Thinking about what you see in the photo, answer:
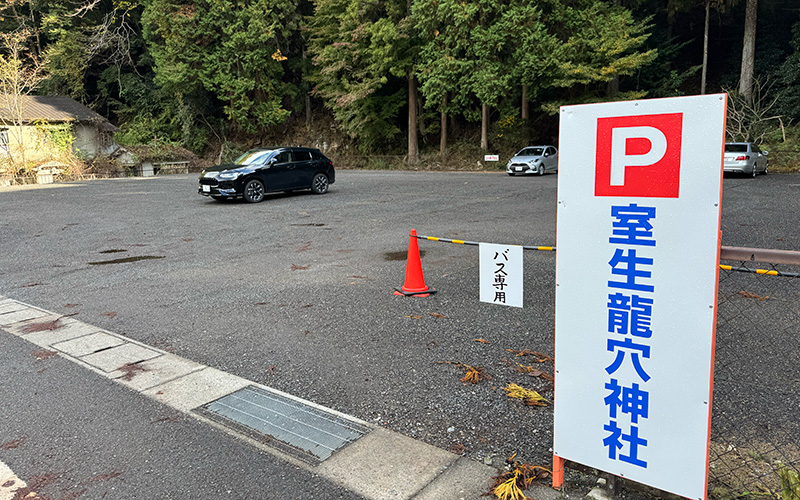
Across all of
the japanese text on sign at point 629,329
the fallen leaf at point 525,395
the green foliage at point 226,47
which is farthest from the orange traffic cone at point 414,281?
the green foliage at point 226,47

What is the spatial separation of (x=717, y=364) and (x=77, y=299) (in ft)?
21.9

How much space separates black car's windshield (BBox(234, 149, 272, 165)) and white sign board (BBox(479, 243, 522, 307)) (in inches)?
514

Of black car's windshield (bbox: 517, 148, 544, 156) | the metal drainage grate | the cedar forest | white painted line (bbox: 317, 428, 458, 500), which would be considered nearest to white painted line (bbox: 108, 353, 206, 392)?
the metal drainage grate

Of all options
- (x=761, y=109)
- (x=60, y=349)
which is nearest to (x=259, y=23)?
(x=761, y=109)

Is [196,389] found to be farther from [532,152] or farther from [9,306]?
[532,152]

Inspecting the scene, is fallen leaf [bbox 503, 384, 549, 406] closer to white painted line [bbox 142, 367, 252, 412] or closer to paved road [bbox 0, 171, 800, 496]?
paved road [bbox 0, 171, 800, 496]

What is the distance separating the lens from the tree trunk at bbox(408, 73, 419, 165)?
34.9 m

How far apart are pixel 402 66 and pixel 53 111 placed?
23.9 metres

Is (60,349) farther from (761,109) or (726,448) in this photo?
(761,109)

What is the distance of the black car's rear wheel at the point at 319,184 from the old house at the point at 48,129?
17898 millimetres

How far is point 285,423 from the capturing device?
3.38 meters

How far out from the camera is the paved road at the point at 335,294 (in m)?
3.68

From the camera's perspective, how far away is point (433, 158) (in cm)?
3488

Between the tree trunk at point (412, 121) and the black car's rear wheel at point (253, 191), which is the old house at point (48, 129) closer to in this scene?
→ the black car's rear wheel at point (253, 191)
